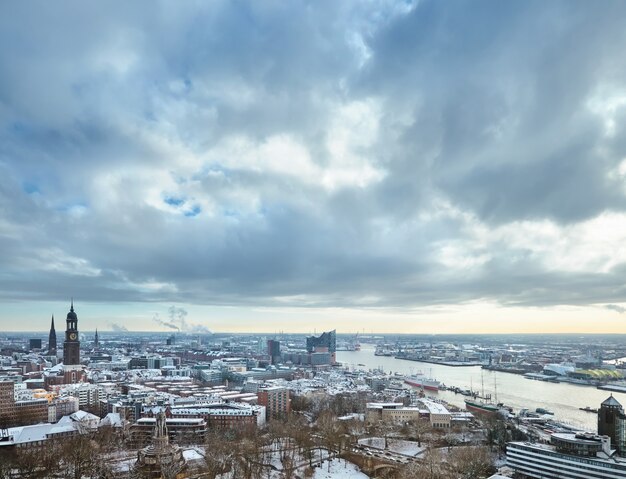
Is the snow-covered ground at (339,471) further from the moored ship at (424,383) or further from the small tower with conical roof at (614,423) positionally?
the moored ship at (424,383)

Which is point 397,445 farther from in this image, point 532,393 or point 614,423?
point 532,393

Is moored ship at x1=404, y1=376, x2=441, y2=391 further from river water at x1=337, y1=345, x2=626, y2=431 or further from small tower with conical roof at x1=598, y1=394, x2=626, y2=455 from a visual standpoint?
small tower with conical roof at x1=598, y1=394, x2=626, y2=455

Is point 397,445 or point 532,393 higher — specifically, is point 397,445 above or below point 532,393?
→ above

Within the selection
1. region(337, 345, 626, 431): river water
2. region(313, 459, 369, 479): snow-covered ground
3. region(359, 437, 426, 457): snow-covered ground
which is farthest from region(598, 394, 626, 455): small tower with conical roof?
region(313, 459, 369, 479): snow-covered ground

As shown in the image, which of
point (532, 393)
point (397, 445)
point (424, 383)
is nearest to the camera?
point (397, 445)

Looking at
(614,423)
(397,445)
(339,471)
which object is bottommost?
(397,445)

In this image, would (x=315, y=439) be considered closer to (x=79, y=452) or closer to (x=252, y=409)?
(x=252, y=409)

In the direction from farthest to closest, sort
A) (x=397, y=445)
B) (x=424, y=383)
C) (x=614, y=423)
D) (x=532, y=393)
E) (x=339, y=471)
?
1. (x=424, y=383)
2. (x=532, y=393)
3. (x=397, y=445)
4. (x=614, y=423)
5. (x=339, y=471)

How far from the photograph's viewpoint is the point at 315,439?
77.9ft

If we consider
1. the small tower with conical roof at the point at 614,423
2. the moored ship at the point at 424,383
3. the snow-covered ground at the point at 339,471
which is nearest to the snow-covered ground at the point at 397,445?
the snow-covered ground at the point at 339,471

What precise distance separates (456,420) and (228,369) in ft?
112

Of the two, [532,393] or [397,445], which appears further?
[532,393]

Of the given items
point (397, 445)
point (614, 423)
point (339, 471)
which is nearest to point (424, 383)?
point (397, 445)

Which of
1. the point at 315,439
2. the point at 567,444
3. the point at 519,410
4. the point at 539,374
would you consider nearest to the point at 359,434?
the point at 315,439
